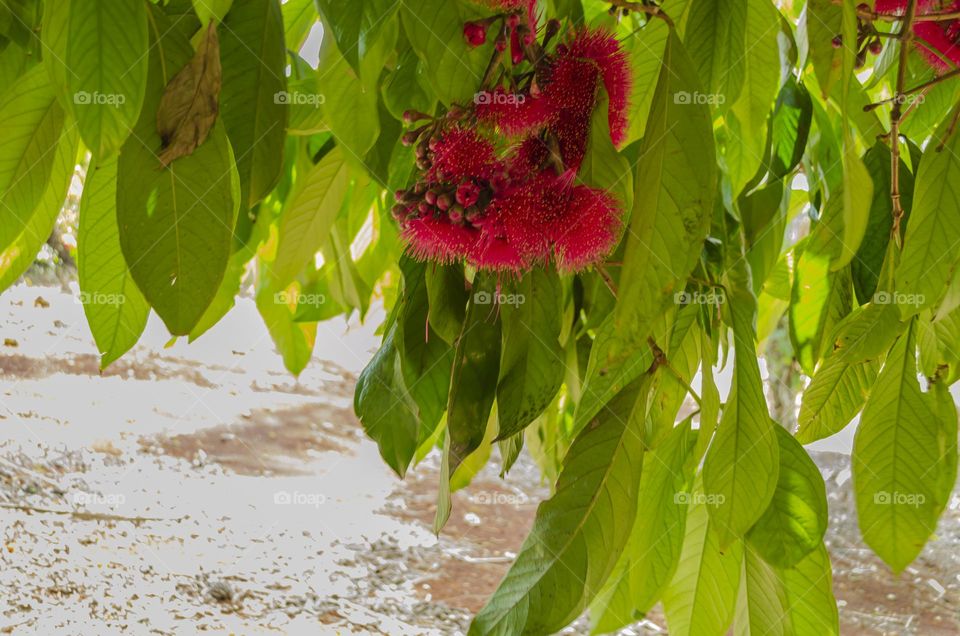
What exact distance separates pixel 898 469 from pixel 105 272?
28 centimetres

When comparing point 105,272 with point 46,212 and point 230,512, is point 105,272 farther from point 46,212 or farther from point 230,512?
point 230,512

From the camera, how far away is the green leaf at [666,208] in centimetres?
22

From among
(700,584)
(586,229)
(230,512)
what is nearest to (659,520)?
(700,584)

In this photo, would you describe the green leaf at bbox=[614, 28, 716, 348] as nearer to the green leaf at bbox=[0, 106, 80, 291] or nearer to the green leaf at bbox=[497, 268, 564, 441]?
the green leaf at bbox=[497, 268, 564, 441]

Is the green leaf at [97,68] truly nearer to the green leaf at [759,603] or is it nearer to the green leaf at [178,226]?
the green leaf at [178,226]

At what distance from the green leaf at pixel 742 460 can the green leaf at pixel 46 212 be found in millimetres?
227

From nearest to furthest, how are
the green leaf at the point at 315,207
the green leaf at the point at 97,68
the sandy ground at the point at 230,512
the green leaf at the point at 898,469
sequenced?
the green leaf at the point at 97,68 < the green leaf at the point at 898,469 < the green leaf at the point at 315,207 < the sandy ground at the point at 230,512

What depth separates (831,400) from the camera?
38 centimetres

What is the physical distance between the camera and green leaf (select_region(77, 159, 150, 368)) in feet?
0.93

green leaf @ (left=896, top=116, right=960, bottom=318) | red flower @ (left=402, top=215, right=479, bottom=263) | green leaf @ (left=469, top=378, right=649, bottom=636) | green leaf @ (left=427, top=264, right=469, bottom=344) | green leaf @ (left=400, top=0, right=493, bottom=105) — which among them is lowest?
green leaf @ (left=469, top=378, right=649, bottom=636)

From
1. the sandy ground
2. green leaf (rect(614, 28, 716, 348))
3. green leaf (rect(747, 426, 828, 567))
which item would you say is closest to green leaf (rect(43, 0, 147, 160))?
green leaf (rect(614, 28, 716, 348))

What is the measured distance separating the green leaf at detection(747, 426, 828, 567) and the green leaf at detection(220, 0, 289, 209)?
20 cm

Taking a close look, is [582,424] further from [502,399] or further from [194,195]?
[194,195]

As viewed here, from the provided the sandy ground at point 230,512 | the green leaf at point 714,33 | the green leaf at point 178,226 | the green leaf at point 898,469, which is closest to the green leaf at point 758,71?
the green leaf at point 714,33
